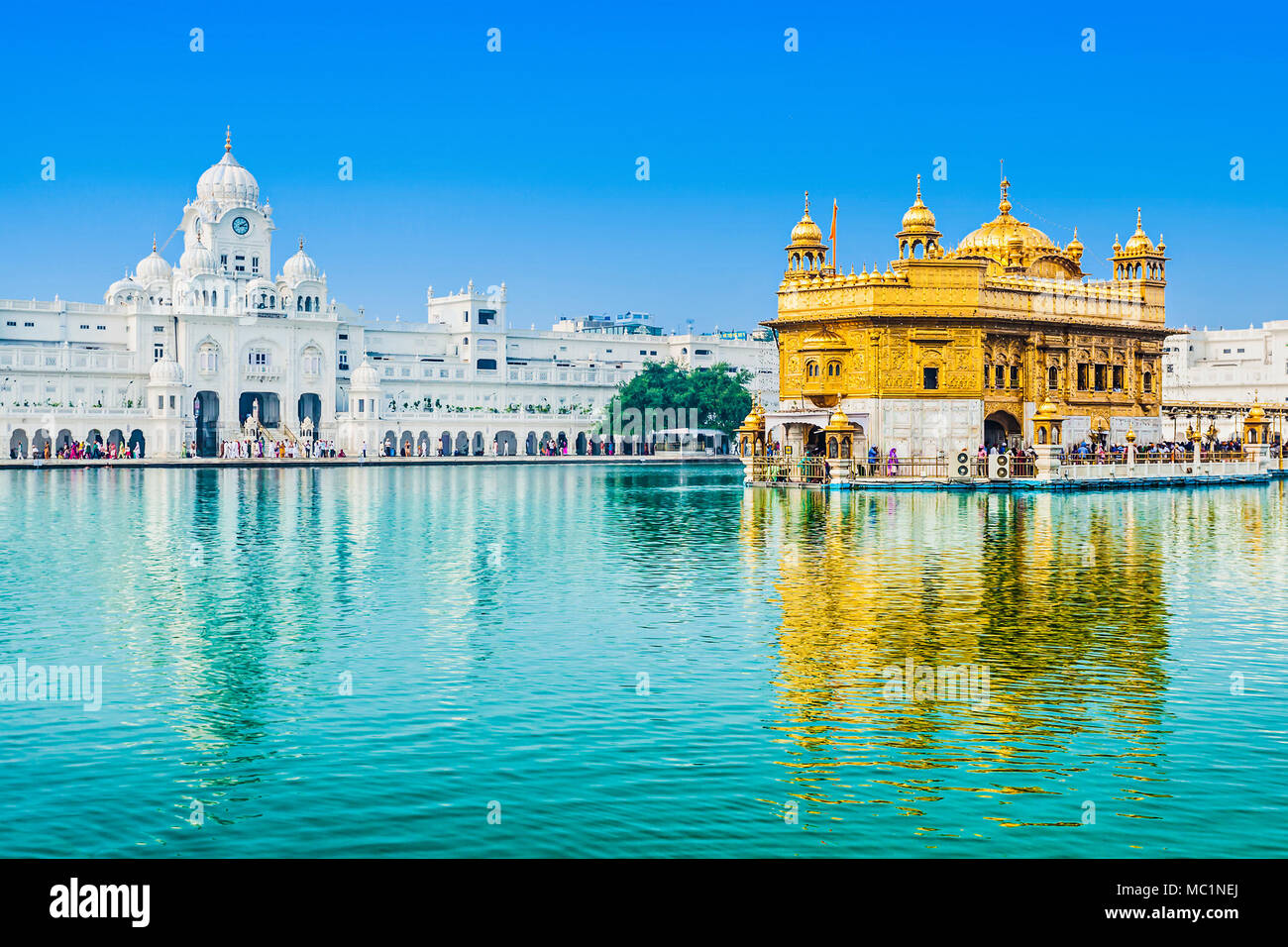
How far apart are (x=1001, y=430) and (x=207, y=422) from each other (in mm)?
56511

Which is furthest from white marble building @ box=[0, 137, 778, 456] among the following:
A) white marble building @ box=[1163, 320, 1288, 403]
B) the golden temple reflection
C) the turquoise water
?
the golden temple reflection

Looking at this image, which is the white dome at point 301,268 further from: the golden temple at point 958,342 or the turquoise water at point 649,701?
the turquoise water at point 649,701

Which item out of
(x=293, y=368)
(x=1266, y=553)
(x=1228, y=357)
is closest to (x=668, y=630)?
(x=1266, y=553)

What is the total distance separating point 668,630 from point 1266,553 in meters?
13.9

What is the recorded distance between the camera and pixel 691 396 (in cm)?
9981

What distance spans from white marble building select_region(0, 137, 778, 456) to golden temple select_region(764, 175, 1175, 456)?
4454 centimetres

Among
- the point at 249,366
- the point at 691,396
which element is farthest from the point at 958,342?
the point at 249,366

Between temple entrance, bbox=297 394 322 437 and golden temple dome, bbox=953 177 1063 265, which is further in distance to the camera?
temple entrance, bbox=297 394 322 437

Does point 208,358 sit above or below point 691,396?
above

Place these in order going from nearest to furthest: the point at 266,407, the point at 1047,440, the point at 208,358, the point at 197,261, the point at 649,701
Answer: the point at 649,701 < the point at 1047,440 < the point at 208,358 < the point at 197,261 < the point at 266,407

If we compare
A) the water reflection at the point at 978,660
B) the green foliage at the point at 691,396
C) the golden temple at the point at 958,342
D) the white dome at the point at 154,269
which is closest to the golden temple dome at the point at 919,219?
the golden temple at the point at 958,342

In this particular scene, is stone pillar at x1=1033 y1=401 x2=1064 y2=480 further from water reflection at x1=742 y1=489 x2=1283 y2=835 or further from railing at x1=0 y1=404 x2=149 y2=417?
railing at x1=0 y1=404 x2=149 y2=417

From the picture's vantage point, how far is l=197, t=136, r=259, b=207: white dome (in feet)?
331

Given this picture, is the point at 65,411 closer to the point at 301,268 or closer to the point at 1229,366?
the point at 301,268
